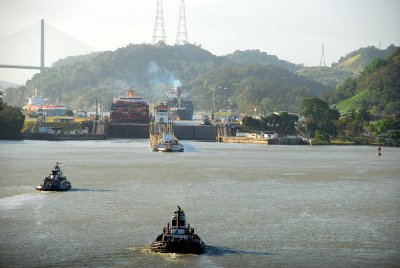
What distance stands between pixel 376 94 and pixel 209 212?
140569 mm

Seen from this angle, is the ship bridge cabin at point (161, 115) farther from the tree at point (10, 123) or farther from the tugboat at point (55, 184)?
the tugboat at point (55, 184)

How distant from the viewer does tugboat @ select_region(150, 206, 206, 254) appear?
37000mm

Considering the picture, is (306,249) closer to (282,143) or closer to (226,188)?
(226,188)

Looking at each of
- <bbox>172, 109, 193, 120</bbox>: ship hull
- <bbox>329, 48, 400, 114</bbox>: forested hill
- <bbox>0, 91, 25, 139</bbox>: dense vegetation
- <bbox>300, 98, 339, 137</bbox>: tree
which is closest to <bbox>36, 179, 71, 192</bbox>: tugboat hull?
<bbox>0, 91, 25, 139</bbox>: dense vegetation

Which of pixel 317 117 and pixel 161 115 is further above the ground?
pixel 161 115

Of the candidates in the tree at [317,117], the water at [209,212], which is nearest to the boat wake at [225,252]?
the water at [209,212]

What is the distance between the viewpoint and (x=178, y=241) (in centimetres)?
3703

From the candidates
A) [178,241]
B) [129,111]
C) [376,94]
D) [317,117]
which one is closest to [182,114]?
[129,111]

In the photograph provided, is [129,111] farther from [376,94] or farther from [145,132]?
[376,94]

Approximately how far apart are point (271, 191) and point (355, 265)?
24.2 m

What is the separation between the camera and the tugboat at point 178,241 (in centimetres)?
3700

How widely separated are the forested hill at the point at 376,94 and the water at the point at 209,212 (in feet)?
291

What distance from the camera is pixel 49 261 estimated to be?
35.9 meters

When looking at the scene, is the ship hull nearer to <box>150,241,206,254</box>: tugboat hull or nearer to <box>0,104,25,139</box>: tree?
<box>0,104,25,139</box>: tree
